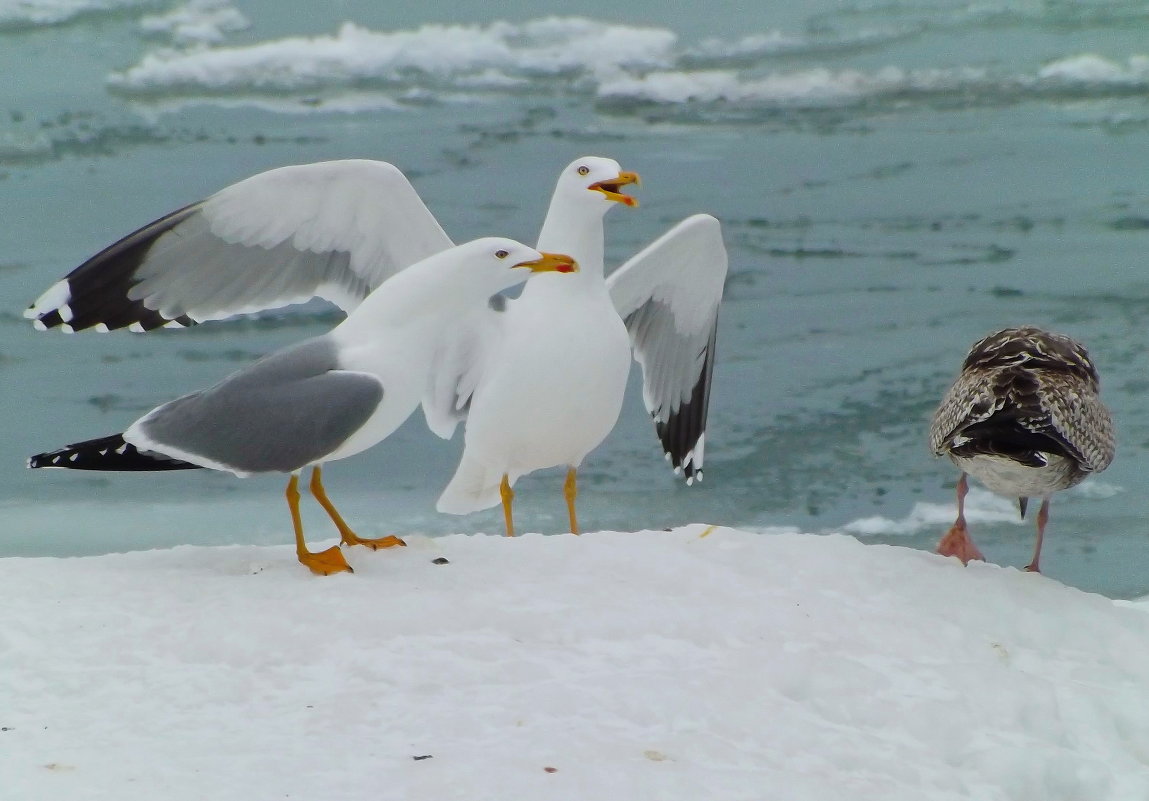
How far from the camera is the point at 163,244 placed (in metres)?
4.47

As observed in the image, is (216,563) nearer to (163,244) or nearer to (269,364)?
(269,364)

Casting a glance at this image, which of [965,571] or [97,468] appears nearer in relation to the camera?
[97,468]

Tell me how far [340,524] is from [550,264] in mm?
821

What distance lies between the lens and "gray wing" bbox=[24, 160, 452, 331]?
4395 mm

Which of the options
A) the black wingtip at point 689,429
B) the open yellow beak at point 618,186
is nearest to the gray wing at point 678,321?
the black wingtip at point 689,429

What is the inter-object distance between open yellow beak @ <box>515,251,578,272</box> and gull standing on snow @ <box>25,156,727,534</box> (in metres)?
0.75

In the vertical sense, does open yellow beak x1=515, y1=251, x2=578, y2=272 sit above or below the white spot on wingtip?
above

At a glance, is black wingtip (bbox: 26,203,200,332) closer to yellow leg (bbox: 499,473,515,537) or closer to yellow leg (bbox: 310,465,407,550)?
yellow leg (bbox: 499,473,515,537)

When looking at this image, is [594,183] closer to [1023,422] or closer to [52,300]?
[1023,422]

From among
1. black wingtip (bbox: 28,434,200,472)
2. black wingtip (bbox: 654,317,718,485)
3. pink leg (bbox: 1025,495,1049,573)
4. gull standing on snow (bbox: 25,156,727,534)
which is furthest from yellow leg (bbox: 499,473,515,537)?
pink leg (bbox: 1025,495,1049,573)

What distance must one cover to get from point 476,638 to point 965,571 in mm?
1537

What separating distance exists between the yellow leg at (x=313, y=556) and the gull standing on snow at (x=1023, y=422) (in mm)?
1599

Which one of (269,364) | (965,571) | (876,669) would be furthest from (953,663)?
(269,364)

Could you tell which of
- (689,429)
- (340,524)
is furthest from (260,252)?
(689,429)
